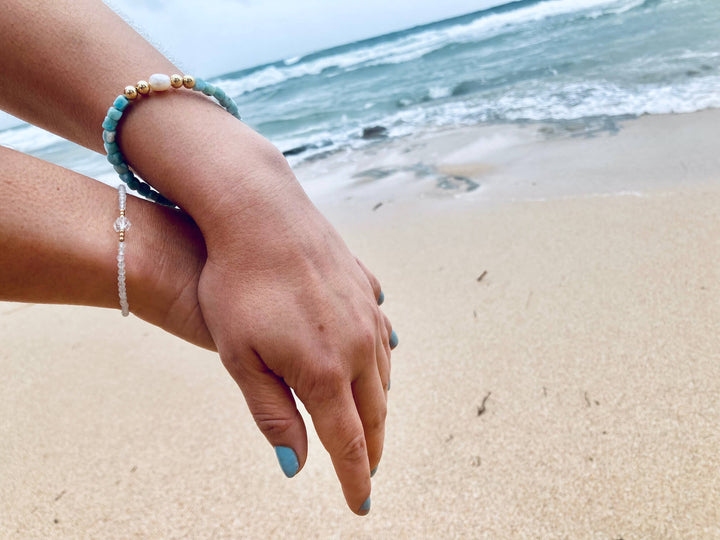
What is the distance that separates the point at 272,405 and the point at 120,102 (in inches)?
20.4

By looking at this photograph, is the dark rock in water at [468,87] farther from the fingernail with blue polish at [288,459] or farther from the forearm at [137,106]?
the fingernail with blue polish at [288,459]

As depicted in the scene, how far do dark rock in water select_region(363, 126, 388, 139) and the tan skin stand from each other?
4294 mm

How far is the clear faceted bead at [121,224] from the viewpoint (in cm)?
73

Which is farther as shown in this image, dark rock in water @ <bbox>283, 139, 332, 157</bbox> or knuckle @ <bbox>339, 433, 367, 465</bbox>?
dark rock in water @ <bbox>283, 139, 332, 157</bbox>

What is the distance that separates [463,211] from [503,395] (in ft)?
4.53

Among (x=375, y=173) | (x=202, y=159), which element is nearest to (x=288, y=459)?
(x=202, y=159)

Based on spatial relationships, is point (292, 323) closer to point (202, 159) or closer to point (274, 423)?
point (274, 423)

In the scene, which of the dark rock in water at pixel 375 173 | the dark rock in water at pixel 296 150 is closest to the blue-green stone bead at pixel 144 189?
the dark rock in water at pixel 375 173

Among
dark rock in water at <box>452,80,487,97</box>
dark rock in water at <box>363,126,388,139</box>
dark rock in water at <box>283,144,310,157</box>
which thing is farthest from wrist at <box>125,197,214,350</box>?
dark rock in water at <box>452,80,487,97</box>

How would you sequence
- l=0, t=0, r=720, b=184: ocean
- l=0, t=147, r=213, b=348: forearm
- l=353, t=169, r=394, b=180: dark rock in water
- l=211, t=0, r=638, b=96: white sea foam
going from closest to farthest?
1. l=0, t=147, r=213, b=348: forearm
2. l=353, t=169, r=394, b=180: dark rock in water
3. l=0, t=0, r=720, b=184: ocean
4. l=211, t=0, r=638, b=96: white sea foam

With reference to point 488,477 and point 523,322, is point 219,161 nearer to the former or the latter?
point 488,477

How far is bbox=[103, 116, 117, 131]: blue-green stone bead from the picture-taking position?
2.45 ft

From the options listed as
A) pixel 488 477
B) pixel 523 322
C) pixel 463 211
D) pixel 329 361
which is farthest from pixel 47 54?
pixel 463 211

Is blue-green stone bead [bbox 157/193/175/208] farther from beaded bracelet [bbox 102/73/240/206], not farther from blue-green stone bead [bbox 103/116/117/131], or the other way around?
blue-green stone bead [bbox 103/116/117/131]
